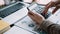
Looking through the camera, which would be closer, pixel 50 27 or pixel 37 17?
pixel 50 27

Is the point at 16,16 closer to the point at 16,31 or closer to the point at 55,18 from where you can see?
the point at 16,31

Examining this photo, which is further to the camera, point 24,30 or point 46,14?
point 46,14

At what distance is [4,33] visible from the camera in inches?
29.2

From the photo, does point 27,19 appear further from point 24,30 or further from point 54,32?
point 54,32

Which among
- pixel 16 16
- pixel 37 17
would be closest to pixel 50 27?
pixel 37 17

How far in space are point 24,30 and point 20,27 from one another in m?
0.05

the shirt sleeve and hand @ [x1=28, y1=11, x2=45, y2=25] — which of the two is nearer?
the shirt sleeve

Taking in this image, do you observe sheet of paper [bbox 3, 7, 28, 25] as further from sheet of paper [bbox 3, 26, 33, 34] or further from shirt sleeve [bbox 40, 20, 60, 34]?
shirt sleeve [bbox 40, 20, 60, 34]

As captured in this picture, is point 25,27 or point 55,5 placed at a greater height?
point 55,5

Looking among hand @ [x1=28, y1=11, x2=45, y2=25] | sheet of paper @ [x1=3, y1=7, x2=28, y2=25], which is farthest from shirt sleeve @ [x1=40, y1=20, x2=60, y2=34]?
sheet of paper @ [x1=3, y1=7, x2=28, y2=25]

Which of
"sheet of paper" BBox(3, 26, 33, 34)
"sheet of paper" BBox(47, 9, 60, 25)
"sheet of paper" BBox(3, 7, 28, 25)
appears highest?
"sheet of paper" BBox(47, 9, 60, 25)

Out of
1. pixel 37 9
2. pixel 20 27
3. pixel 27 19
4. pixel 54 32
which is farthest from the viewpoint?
pixel 37 9

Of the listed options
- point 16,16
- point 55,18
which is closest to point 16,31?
point 16,16

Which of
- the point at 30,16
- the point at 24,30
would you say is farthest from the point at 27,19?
the point at 24,30
